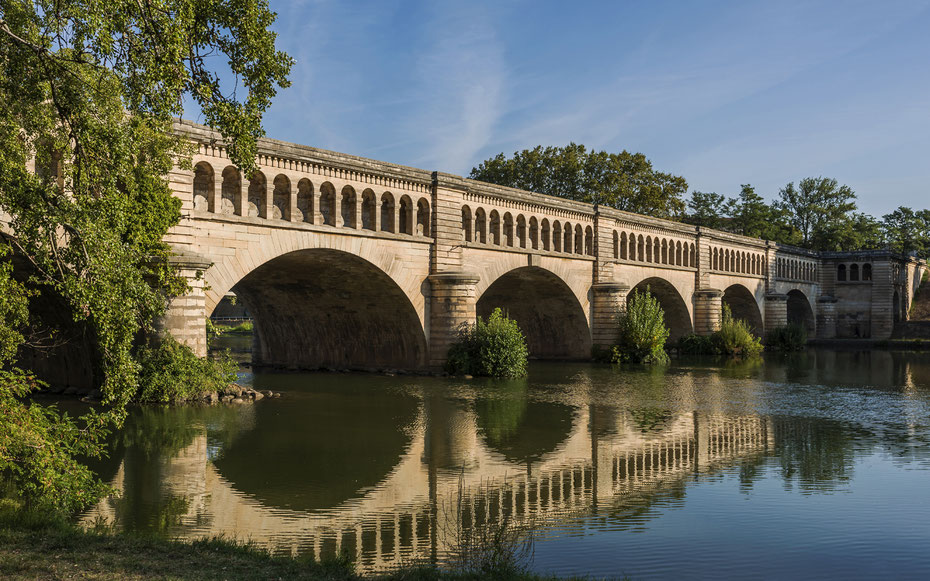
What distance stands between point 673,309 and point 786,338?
33.2 feet

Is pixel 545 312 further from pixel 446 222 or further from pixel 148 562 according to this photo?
pixel 148 562

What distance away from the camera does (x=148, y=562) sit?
22.9 feet

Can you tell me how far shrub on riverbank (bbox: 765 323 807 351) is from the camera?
53.1 m

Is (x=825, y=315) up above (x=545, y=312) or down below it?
above

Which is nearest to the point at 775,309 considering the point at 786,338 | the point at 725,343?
the point at 786,338

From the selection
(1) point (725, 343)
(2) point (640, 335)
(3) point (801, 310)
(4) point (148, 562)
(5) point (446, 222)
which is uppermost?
(5) point (446, 222)

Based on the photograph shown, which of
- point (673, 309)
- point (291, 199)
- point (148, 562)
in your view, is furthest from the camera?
point (673, 309)

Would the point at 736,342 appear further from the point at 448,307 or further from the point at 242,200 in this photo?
the point at 242,200

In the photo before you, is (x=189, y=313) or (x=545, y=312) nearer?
(x=189, y=313)

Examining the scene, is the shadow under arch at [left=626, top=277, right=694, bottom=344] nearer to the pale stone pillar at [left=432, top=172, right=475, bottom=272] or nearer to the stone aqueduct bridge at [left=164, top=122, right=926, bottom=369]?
the stone aqueduct bridge at [left=164, top=122, right=926, bottom=369]

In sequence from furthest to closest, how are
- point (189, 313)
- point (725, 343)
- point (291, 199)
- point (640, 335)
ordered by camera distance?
point (725, 343)
point (640, 335)
point (291, 199)
point (189, 313)

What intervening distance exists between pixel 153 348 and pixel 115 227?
11796mm

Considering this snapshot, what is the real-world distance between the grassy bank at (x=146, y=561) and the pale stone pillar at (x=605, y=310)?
3199 cm

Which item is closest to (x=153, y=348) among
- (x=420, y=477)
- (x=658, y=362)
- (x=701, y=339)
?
(x=420, y=477)
